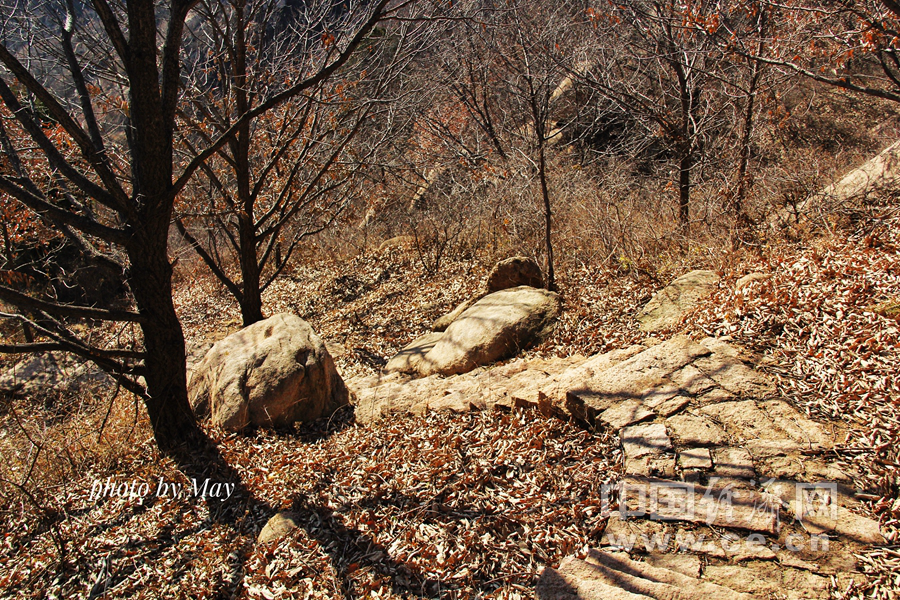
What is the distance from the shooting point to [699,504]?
2871 mm

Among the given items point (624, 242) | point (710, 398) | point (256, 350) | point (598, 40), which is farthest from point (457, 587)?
point (598, 40)

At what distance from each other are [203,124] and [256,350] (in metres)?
4.14

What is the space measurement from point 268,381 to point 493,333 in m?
2.47

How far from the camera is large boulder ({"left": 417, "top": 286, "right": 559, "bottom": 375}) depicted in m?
5.82

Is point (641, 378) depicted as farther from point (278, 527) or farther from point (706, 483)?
point (278, 527)

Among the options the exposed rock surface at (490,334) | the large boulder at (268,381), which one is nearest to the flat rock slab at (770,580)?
the exposed rock surface at (490,334)

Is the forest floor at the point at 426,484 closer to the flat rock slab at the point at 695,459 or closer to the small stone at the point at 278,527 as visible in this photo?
the small stone at the point at 278,527

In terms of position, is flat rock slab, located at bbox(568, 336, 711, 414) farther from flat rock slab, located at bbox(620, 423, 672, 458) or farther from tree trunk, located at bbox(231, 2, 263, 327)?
tree trunk, located at bbox(231, 2, 263, 327)

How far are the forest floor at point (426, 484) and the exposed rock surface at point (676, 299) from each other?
0.78ft

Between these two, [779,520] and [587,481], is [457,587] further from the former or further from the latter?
[779,520]

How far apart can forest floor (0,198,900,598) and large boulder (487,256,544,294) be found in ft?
6.72

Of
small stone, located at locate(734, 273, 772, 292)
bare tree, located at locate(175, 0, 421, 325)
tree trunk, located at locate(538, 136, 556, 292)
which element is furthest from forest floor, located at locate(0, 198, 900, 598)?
bare tree, located at locate(175, 0, 421, 325)

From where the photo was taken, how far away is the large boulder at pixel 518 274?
707cm

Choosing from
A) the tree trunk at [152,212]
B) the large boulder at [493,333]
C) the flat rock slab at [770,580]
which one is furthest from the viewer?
the large boulder at [493,333]
